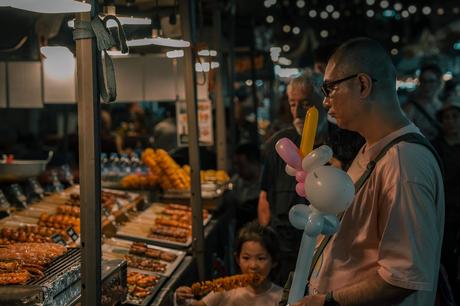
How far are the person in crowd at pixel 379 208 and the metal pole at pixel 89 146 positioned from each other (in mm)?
1055

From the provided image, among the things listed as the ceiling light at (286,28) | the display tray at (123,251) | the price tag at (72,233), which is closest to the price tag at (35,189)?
the display tray at (123,251)

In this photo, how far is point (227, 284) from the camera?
4.38 metres

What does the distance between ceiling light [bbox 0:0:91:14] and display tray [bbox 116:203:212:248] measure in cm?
355

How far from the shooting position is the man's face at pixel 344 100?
279 centimetres

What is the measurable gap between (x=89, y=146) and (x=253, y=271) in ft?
5.52

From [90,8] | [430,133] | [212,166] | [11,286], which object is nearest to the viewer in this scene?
[90,8]

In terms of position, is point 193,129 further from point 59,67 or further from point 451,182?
point 451,182

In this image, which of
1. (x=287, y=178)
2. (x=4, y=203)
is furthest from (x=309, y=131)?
(x=4, y=203)

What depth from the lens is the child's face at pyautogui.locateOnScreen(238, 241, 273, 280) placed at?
438cm

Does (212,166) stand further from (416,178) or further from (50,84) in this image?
(416,178)

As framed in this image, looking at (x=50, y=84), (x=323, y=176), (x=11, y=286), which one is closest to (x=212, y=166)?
(x=50, y=84)

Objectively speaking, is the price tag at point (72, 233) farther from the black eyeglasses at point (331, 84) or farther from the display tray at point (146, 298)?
the black eyeglasses at point (331, 84)

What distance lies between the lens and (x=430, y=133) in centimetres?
743

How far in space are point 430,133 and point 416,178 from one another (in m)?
5.05
